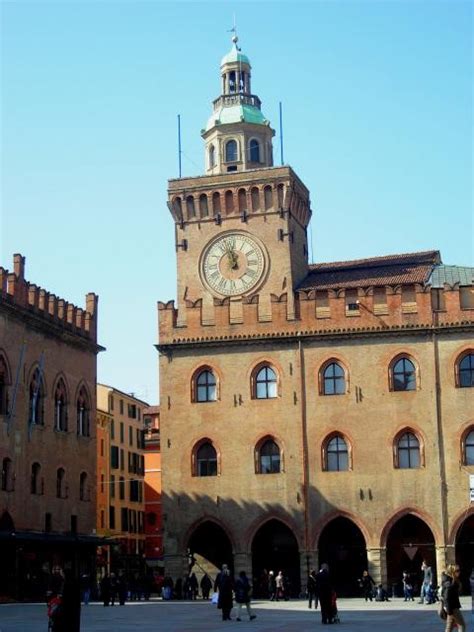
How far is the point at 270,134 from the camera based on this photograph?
2135 inches

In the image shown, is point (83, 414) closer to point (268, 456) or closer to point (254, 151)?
point (268, 456)

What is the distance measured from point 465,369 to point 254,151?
54.3ft

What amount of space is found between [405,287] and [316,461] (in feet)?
27.2

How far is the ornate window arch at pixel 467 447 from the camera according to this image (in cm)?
4275

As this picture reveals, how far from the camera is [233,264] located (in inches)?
1962

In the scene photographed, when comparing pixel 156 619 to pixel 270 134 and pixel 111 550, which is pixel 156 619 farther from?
pixel 111 550

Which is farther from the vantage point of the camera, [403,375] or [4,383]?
[403,375]

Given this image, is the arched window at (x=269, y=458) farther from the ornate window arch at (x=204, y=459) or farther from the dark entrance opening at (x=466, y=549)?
the dark entrance opening at (x=466, y=549)

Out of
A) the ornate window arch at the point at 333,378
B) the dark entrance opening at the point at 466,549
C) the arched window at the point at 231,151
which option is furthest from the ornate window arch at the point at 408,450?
the arched window at the point at 231,151

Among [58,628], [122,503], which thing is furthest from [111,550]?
[58,628]

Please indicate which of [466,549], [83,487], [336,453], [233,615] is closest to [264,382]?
[336,453]

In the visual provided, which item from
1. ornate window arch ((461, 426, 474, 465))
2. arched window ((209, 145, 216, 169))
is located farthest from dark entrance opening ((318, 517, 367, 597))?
arched window ((209, 145, 216, 169))

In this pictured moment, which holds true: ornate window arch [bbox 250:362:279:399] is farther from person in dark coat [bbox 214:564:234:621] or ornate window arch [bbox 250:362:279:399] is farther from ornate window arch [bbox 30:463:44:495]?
person in dark coat [bbox 214:564:234:621]

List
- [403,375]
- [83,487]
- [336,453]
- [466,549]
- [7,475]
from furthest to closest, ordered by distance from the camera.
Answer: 1. [83,487]
2. [336,453]
3. [403,375]
4. [466,549]
5. [7,475]
